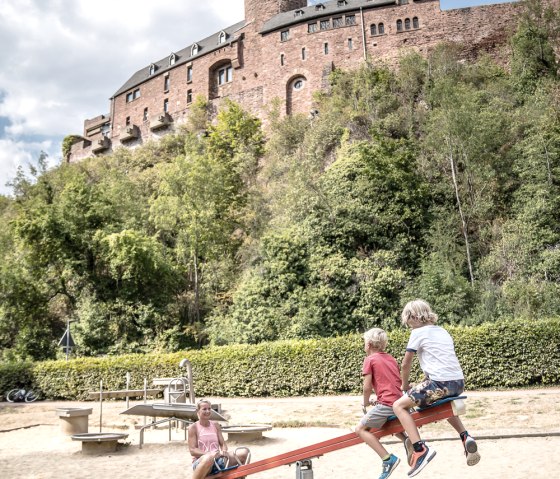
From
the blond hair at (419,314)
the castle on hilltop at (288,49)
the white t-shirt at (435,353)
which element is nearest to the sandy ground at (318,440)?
the white t-shirt at (435,353)

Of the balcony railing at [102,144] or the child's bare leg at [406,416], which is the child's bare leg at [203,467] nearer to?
the child's bare leg at [406,416]

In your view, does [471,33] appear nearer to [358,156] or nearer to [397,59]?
[397,59]

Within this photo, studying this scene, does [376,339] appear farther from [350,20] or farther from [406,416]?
[350,20]

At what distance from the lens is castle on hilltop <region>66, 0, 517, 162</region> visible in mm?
38750

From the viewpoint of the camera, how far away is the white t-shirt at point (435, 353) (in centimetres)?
443

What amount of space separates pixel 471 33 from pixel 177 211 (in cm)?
2494

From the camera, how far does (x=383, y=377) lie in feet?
15.6

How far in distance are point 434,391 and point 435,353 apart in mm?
308

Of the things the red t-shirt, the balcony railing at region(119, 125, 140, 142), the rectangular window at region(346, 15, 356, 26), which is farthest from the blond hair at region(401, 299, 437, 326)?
the balcony railing at region(119, 125, 140, 142)

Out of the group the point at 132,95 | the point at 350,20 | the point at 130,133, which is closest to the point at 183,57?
the point at 132,95

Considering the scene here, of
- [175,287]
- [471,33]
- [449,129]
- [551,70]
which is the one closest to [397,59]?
[471,33]

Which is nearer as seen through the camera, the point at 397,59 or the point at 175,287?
the point at 175,287

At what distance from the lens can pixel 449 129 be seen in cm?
2425

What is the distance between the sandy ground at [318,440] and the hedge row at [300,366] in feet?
3.85
